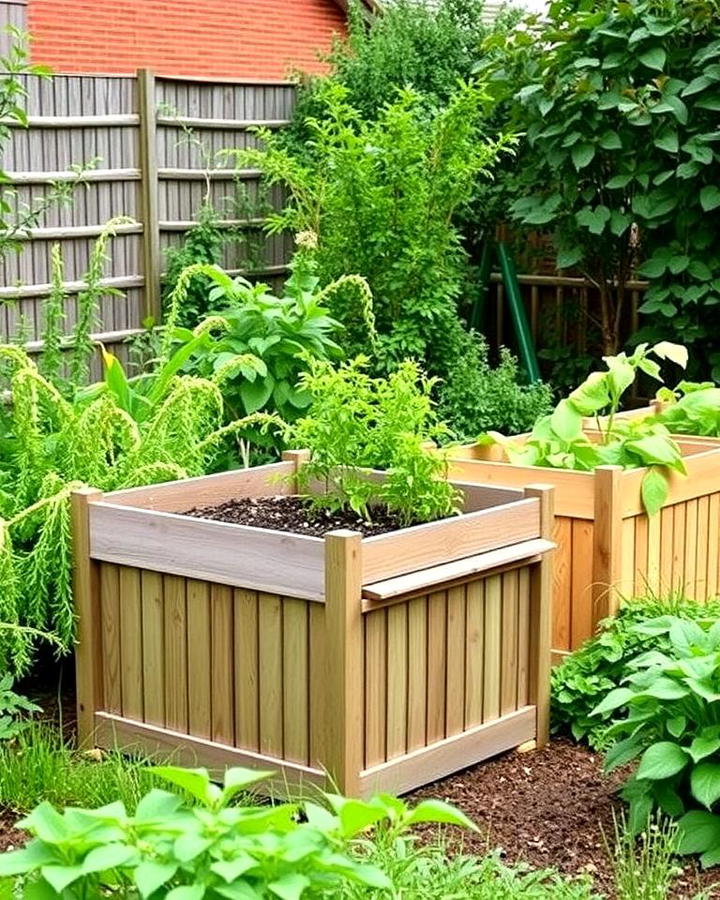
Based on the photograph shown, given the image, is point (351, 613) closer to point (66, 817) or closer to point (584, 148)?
point (66, 817)

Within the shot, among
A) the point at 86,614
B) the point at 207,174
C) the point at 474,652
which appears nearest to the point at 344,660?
the point at 474,652

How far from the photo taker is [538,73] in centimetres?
884

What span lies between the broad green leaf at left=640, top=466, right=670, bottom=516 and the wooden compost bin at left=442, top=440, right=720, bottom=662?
2 cm

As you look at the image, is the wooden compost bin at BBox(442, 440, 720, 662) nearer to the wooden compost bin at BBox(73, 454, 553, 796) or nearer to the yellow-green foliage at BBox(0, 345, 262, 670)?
the wooden compost bin at BBox(73, 454, 553, 796)

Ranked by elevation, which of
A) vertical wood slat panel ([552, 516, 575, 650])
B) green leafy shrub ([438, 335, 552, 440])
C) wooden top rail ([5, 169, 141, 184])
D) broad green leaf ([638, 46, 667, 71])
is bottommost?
vertical wood slat panel ([552, 516, 575, 650])

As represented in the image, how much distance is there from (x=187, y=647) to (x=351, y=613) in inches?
25.5

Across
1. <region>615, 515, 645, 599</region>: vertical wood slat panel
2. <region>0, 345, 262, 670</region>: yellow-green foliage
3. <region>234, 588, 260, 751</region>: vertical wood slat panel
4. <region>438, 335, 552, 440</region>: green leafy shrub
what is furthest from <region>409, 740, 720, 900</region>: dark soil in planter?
<region>438, 335, 552, 440</region>: green leafy shrub

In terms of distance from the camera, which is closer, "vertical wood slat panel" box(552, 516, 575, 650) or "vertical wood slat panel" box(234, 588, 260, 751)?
"vertical wood slat panel" box(234, 588, 260, 751)

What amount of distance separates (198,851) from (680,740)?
7.42ft

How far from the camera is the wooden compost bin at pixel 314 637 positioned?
429 cm

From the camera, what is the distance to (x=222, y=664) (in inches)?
178

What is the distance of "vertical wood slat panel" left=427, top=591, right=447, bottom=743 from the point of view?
178 inches

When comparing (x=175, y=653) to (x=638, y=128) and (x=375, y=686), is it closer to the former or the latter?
(x=375, y=686)

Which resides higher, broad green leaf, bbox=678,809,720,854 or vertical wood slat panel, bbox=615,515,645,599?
vertical wood slat panel, bbox=615,515,645,599
